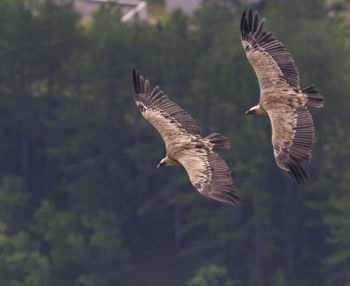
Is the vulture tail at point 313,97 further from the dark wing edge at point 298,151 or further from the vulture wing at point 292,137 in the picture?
the dark wing edge at point 298,151

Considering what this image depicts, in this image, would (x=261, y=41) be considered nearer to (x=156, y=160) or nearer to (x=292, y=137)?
(x=292, y=137)

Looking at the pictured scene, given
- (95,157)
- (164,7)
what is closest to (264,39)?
(95,157)

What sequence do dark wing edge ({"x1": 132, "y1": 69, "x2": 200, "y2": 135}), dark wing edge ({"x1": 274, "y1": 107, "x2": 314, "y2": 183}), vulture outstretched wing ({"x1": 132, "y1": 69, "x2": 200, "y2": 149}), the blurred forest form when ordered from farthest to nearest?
the blurred forest < dark wing edge ({"x1": 132, "y1": 69, "x2": 200, "y2": 135}) < vulture outstretched wing ({"x1": 132, "y1": 69, "x2": 200, "y2": 149}) < dark wing edge ({"x1": 274, "y1": 107, "x2": 314, "y2": 183})

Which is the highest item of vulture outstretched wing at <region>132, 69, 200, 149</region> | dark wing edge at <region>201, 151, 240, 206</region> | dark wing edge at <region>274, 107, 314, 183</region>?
vulture outstretched wing at <region>132, 69, 200, 149</region>

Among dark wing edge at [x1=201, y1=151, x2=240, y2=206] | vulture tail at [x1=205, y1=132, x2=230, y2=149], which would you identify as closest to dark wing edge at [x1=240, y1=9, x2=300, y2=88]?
vulture tail at [x1=205, y1=132, x2=230, y2=149]

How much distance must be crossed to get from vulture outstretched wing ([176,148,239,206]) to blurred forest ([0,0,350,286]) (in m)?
34.2

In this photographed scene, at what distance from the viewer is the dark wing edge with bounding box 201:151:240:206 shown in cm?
3506

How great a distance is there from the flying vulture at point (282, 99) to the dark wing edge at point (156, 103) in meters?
1.78

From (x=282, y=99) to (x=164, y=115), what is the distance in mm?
3526

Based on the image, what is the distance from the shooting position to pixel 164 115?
Answer: 4050cm

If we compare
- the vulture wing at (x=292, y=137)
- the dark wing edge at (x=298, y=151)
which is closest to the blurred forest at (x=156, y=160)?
the vulture wing at (x=292, y=137)

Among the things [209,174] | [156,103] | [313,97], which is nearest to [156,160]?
[156,103]

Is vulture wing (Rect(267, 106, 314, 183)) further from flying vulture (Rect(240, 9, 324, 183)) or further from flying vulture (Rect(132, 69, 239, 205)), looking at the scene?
flying vulture (Rect(132, 69, 239, 205))

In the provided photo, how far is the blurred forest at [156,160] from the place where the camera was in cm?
7375
